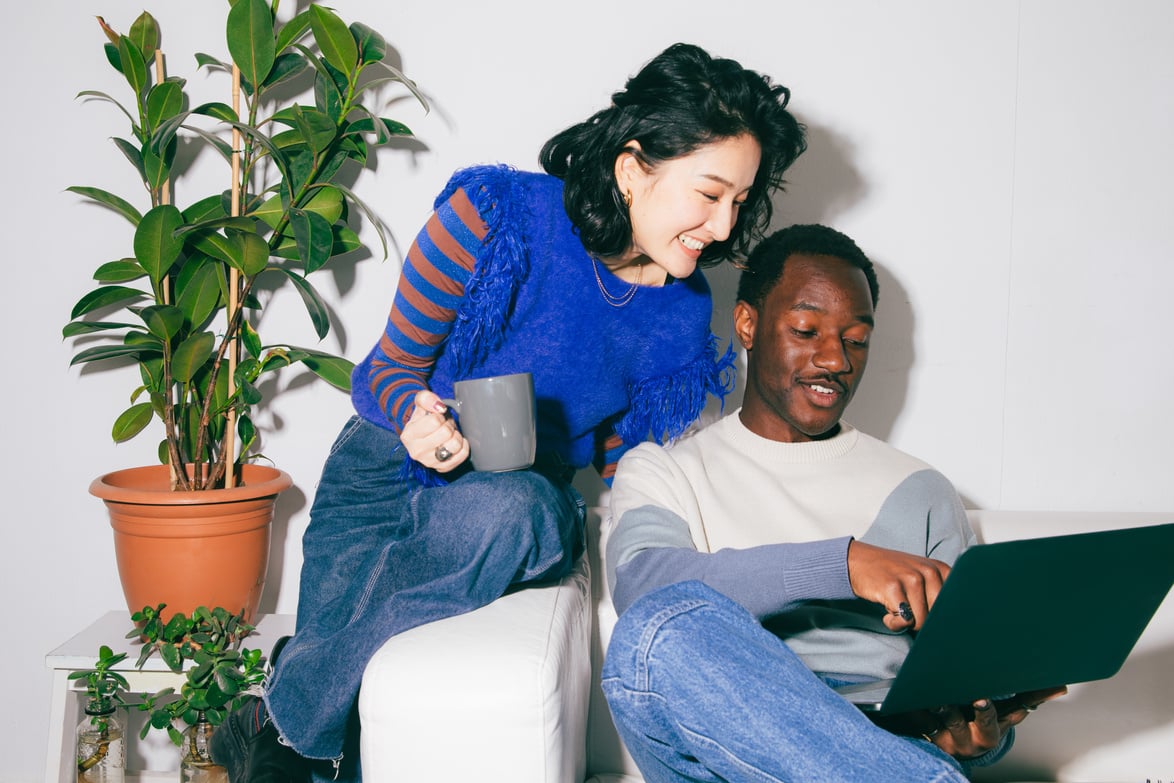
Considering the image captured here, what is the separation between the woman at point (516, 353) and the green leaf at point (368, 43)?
413mm

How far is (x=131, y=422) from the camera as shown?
1.73 metres

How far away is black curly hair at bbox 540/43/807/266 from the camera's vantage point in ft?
4.23

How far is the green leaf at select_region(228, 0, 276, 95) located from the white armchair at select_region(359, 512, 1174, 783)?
1.01 meters

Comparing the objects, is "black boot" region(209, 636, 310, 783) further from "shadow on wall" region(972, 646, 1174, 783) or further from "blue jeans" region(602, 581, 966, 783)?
"shadow on wall" region(972, 646, 1174, 783)

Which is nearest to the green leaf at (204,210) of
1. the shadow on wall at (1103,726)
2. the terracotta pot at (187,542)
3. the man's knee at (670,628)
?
the terracotta pot at (187,542)

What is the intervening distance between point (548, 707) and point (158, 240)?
1097 mm

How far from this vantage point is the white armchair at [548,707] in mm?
963

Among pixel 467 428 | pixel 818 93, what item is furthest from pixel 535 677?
pixel 818 93

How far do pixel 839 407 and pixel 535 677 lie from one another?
623 mm

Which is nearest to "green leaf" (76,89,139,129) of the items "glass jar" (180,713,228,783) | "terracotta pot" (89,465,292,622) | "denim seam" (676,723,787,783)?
"terracotta pot" (89,465,292,622)

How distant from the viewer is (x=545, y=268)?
139 centimetres

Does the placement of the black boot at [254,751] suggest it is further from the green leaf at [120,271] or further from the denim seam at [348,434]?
the green leaf at [120,271]

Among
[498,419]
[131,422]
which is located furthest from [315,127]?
[498,419]

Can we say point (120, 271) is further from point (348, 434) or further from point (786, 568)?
point (786, 568)
